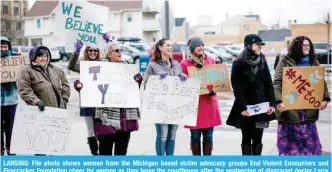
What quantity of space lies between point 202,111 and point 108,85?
1258 millimetres

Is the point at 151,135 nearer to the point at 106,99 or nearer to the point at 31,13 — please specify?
the point at 106,99

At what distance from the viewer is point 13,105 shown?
7.11 meters

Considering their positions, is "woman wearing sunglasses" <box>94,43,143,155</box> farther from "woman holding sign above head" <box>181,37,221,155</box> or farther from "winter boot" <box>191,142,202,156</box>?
"winter boot" <box>191,142,202,156</box>

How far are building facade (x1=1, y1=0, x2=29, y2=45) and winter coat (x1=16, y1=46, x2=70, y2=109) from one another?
65003 millimetres

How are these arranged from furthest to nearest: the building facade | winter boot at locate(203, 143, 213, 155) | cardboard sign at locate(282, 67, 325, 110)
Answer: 1. the building facade
2. winter boot at locate(203, 143, 213, 155)
3. cardboard sign at locate(282, 67, 325, 110)

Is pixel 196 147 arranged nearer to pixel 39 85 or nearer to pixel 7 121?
pixel 39 85

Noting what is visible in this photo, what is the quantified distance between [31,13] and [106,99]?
6824cm

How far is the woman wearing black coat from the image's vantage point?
6.11 metres

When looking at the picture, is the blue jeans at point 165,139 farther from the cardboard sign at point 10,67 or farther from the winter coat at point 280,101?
the cardboard sign at point 10,67

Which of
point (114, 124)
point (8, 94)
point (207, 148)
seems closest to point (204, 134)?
point (207, 148)

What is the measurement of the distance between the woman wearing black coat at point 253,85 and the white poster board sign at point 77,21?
1771mm

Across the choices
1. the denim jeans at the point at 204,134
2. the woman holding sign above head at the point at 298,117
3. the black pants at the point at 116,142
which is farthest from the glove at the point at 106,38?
the woman holding sign above head at the point at 298,117

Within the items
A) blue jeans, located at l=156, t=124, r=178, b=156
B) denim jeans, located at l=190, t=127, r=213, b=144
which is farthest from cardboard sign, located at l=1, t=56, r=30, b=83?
denim jeans, located at l=190, t=127, r=213, b=144

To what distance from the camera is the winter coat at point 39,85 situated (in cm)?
570
